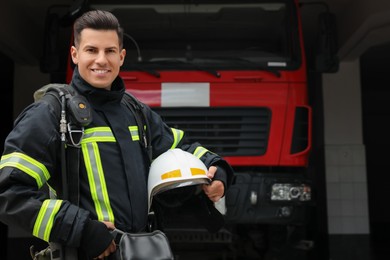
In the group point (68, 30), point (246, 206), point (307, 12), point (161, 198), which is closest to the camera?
point (161, 198)

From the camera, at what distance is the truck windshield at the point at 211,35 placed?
15.7 ft

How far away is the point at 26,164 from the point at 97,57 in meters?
0.47

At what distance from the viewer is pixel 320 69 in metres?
4.97

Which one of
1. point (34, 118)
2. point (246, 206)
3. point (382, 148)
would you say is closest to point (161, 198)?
point (34, 118)

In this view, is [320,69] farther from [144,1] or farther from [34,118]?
[34,118]

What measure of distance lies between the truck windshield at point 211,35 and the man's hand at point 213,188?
2.58m

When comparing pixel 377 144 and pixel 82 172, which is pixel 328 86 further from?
pixel 82 172

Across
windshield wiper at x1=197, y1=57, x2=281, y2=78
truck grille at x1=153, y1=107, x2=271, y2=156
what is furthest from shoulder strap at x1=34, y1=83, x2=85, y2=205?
windshield wiper at x1=197, y1=57, x2=281, y2=78

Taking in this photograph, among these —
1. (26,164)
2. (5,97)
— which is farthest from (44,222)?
(5,97)

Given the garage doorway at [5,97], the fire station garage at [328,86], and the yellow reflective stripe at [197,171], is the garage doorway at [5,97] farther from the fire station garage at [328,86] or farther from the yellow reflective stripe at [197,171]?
the yellow reflective stripe at [197,171]

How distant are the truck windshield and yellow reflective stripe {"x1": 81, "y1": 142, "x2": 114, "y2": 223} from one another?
2.86 meters

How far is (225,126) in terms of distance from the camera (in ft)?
15.5

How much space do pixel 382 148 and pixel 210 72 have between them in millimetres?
11375

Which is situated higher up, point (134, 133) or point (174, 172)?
point (134, 133)
